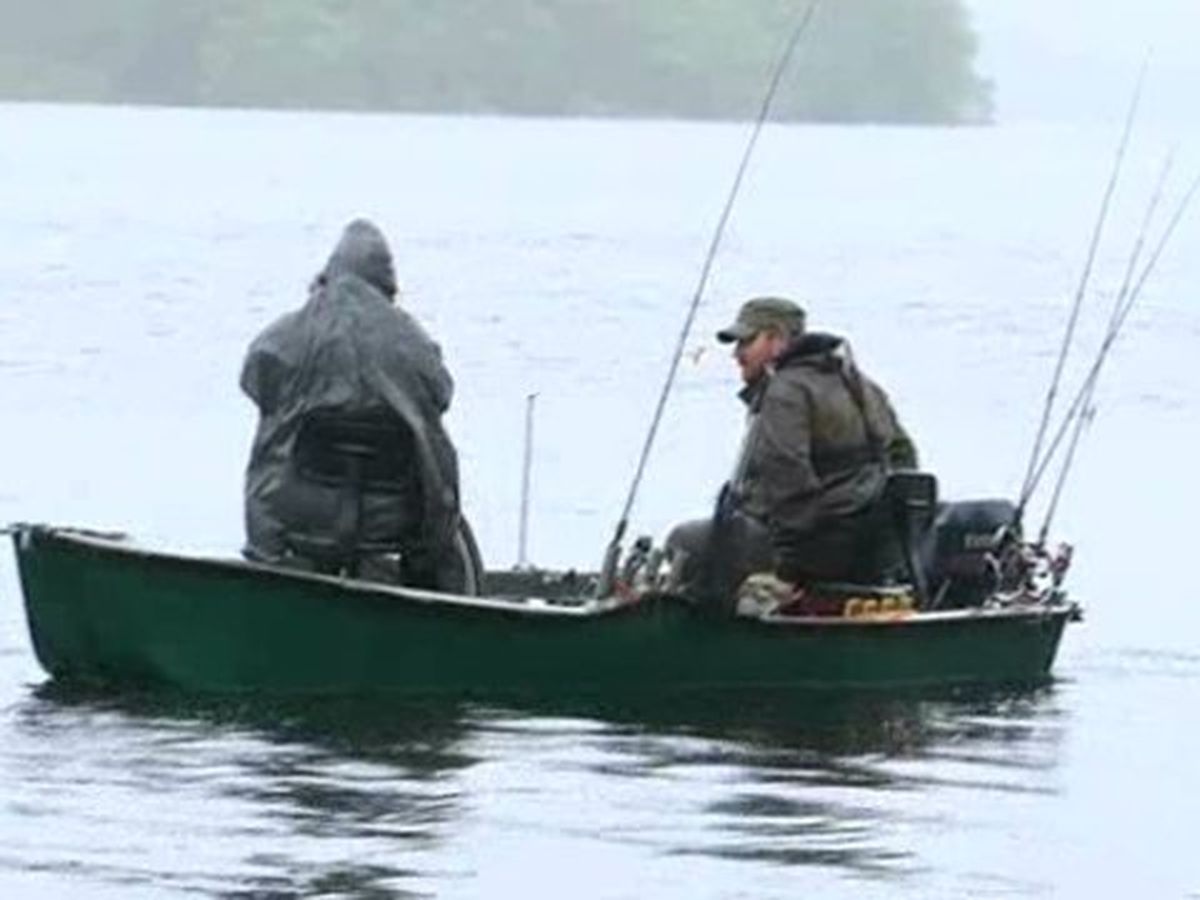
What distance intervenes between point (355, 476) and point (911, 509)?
76.9 inches

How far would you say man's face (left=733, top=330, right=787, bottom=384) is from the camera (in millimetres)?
18719

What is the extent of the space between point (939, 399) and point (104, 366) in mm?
6774

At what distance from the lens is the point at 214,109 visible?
156 metres

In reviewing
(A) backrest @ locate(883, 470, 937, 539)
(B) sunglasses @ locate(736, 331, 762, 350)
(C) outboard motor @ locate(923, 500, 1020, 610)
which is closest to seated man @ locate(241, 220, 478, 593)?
(B) sunglasses @ locate(736, 331, 762, 350)

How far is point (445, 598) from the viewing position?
1823 cm

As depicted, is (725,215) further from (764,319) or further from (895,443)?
(764,319)

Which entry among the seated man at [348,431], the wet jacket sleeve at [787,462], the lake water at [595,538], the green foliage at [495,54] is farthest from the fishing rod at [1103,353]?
the green foliage at [495,54]

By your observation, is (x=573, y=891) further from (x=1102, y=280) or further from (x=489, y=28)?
(x=489, y=28)

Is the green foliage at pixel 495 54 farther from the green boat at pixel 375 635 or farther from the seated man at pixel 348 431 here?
the seated man at pixel 348 431

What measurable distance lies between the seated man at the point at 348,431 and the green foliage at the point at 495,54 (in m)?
125


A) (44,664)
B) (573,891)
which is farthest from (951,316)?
(573,891)

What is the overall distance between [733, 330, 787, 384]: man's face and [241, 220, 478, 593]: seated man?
1.01 m

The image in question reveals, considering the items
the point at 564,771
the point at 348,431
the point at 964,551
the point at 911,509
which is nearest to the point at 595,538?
the point at 964,551

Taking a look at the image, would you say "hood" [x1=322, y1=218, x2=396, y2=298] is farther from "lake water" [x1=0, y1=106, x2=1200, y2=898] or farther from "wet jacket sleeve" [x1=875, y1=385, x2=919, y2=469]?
"wet jacket sleeve" [x1=875, y1=385, x2=919, y2=469]
